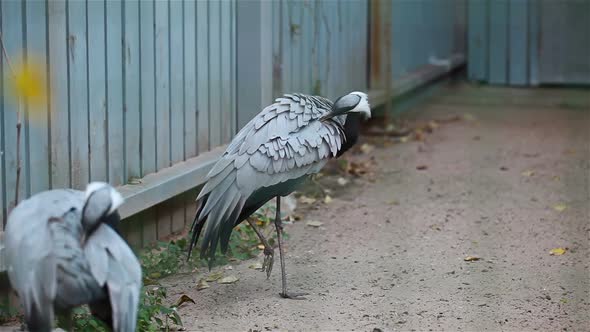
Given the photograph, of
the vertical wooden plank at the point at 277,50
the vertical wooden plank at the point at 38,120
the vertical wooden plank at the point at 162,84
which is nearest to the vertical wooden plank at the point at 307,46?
the vertical wooden plank at the point at 277,50

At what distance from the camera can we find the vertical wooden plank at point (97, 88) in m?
4.21

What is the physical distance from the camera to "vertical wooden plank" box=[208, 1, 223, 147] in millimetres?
5285

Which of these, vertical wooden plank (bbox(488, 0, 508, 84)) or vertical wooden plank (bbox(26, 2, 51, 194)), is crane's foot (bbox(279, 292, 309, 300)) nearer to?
vertical wooden plank (bbox(26, 2, 51, 194))

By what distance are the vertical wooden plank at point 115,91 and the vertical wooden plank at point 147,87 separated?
0.18 m

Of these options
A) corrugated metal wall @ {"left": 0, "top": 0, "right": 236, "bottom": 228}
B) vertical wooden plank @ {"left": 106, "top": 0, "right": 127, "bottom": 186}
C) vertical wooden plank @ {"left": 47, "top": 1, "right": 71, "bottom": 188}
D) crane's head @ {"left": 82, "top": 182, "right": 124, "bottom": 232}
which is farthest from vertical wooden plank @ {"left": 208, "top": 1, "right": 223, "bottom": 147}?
crane's head @ {"left": 82, "top": 182, "right": 124, "bottom": 232}

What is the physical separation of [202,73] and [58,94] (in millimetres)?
1308

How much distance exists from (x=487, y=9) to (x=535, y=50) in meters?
0.59

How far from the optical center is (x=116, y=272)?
311 cm

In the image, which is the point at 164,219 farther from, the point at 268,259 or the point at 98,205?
the point at 98,205

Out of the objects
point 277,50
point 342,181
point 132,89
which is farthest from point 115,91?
point 342,181

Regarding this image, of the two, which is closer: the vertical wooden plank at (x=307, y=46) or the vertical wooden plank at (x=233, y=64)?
the vertical wooden plank at (x=233, y=64)

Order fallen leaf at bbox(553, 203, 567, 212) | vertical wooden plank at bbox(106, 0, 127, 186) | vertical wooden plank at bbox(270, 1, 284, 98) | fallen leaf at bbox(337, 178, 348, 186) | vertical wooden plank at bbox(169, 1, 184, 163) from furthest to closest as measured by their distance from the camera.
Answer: fallen leaf at bbox(337, 178, 348, 186)
vertical wooden plank at bbox(270, 1, 284, 98)
fallen leaf at bbox(553, 203, 567, 212)
vertical wooden plank at bbox(169, 1, 184, 163)
vertical wooden plank at bbox(106, 0, 127, 186)

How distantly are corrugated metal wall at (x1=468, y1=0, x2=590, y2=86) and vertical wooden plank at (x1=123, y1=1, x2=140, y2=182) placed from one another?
5.71m

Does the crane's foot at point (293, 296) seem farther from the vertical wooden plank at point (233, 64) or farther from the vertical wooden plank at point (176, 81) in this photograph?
the vertical wooden plank at point (233, 64)
